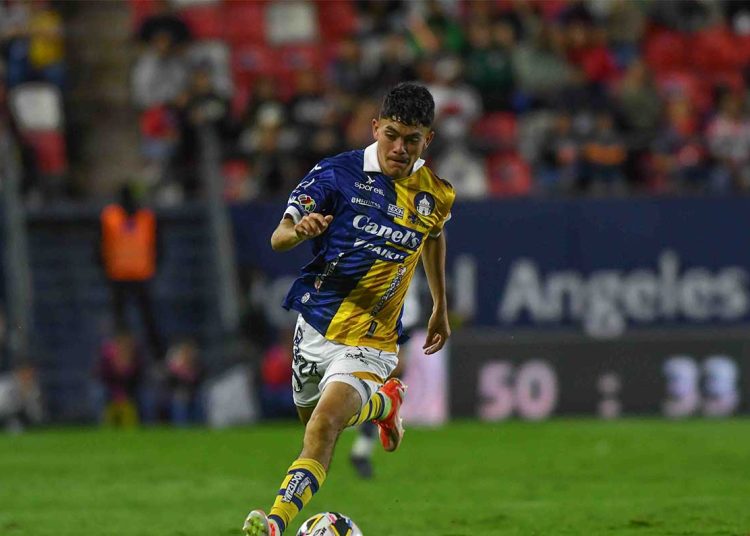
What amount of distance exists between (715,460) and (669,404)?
4870mm

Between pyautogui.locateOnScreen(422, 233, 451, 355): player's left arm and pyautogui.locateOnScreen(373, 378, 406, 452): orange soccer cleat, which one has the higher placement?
pyautogui.locateOnScreen(422, 233, 451, 355): player's left arm

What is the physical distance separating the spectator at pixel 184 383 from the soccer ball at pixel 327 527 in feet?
38.5

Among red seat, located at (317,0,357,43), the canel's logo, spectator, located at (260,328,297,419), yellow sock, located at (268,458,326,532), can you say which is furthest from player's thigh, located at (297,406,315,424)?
red seat, located at (317,0,357,43)

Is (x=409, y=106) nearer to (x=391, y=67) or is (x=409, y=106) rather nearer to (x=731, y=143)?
(x=391, y=67)

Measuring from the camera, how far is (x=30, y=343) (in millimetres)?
19719

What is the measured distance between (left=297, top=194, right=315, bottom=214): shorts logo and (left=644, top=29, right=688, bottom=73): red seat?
52.2ft

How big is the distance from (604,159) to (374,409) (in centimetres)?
1221

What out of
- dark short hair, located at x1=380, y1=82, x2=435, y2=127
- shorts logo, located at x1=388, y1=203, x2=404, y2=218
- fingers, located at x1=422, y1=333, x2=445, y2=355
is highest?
dark short hair, located at x1=380, y1=82, x2=435, y2=127

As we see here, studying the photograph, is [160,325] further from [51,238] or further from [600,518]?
[600,518]

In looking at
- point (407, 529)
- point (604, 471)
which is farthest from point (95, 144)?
point (407, 529)

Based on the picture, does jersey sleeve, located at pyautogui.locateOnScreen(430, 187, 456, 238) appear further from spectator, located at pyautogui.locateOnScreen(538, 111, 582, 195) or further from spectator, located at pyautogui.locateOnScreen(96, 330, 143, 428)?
spectator, located at pyautogui.locateOnScreen(538, 111, 582, 195)

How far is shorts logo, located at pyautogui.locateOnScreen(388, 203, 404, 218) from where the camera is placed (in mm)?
8023

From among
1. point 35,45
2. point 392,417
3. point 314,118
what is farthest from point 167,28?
point 392,417

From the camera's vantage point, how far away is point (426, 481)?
491 inches
